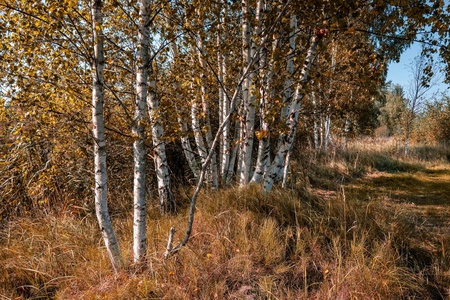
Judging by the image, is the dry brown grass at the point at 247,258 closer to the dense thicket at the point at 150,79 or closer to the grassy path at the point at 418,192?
the dense thicket at the point at 150,79

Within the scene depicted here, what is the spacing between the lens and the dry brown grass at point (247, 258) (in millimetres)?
2215

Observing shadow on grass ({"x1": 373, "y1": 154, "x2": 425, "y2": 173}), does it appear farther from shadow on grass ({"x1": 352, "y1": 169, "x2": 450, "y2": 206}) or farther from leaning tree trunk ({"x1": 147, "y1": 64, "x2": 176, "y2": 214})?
leaning tree trunk ({"x1": 147, "y1": 64, "x2": 176, "y2": 214})

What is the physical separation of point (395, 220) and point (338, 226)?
885mm

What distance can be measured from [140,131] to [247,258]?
1873 millimetres

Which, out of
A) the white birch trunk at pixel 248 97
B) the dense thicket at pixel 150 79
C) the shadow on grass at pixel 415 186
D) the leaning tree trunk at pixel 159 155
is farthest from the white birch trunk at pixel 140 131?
the shadow on grass at pixel 415 186

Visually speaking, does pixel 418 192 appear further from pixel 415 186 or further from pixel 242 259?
pixel 242 259

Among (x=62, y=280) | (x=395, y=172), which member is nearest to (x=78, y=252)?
(x=62, y=280)

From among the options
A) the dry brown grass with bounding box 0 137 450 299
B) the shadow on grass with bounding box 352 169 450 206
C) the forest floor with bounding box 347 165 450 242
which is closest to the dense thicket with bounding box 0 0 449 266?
the dry brown grass with bounding box 0 137 450 299

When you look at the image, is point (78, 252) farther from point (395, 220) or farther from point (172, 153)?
point (395, 220)

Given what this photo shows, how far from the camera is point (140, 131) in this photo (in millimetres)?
2318

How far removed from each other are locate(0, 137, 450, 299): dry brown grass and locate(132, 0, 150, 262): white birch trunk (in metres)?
0.29

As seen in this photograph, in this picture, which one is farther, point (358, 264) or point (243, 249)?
point (243, 249)

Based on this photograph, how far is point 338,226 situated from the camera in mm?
3111

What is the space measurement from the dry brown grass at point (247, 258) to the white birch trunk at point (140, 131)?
0.29 metres
